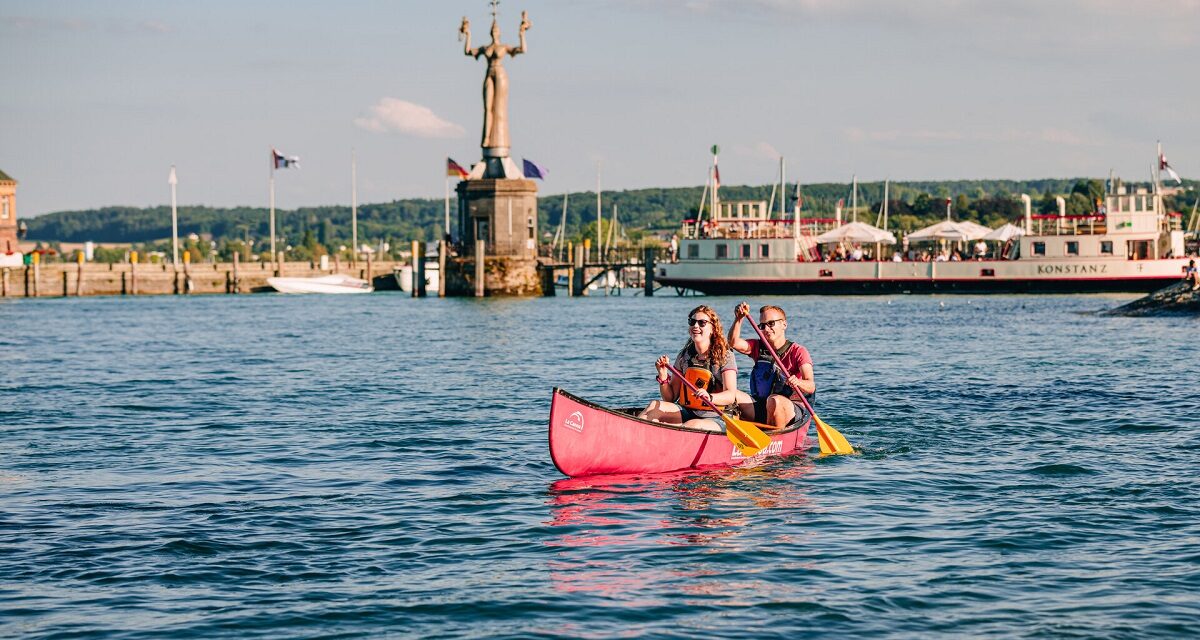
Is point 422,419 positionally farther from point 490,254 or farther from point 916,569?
point 490,254

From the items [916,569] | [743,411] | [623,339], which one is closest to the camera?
[916,569]

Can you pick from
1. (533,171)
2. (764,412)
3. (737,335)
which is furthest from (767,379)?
(533,171)

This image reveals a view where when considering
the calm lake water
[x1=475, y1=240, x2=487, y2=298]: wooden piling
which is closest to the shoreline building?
[x1=475, y1=240, x2=487, y2=298]: wooden piling

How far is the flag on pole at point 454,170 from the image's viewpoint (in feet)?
271

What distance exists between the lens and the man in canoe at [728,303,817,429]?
16.9m

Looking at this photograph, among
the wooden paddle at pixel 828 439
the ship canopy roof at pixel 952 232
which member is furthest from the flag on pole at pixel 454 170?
the wooden paddle at pixel 828 439

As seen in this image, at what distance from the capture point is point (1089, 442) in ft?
62.9

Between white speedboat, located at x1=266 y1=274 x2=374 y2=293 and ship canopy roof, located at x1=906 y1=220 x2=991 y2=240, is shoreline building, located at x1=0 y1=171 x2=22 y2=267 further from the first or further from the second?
ship canopy roof, located at x1=906 y1=220 x2=991 y2=240

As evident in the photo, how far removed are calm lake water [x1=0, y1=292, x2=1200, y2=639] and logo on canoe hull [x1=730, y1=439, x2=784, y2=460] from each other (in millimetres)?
299

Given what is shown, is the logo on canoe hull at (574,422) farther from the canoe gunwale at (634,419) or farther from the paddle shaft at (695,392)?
the paddle shaft at (695,392)

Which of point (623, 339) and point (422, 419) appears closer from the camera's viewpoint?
point (422, 419)

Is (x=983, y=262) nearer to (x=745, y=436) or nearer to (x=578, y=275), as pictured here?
(x=578, y=275)

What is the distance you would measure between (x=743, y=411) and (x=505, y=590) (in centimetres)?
645

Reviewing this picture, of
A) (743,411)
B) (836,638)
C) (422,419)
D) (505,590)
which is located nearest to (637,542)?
(505,590)
